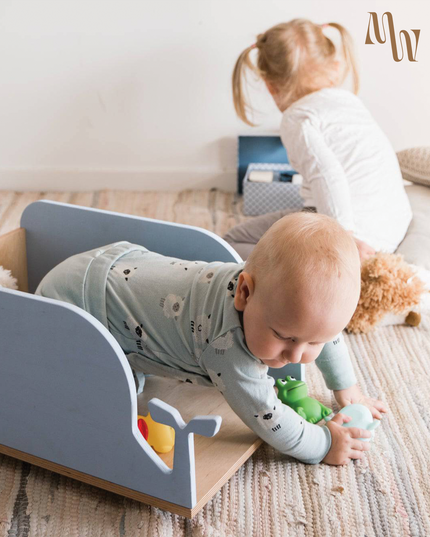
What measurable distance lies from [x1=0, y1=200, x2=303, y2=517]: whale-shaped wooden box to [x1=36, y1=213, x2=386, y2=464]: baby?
76mm

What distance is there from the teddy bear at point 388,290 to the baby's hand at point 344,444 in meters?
0.34

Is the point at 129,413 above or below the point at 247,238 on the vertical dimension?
above

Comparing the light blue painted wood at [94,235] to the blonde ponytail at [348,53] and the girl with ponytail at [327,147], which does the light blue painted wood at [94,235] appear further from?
the blonde ponytail at [348,53]

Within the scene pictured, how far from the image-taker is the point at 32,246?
3.94 ft

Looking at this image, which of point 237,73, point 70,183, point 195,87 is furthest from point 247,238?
point 70,183

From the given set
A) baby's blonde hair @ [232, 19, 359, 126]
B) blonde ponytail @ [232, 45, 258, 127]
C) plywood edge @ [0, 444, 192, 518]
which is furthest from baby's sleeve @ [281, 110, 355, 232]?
plywood edge @ [0, 444, 192, 518]

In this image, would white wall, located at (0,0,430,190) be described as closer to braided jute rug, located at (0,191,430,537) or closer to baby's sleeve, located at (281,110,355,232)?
baby's sleeve, located at (281,110,355,232)

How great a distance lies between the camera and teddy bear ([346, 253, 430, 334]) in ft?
3.94

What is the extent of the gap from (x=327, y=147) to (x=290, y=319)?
73 centimetres

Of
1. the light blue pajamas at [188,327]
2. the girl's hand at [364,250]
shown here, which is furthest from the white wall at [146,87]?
the light blue pajamas at [188,327]

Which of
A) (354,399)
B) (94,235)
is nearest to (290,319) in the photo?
(354,399)

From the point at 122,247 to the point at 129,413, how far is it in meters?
0.32

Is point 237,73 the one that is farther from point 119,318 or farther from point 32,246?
point 119,318

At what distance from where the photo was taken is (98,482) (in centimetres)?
85
